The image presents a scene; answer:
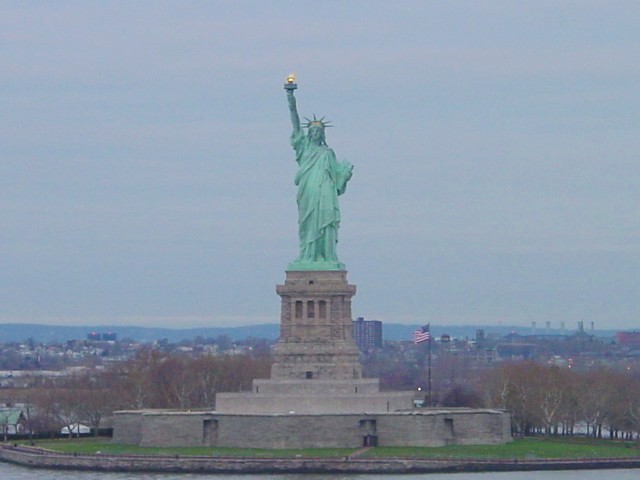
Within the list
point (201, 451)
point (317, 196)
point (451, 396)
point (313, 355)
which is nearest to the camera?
point (201, 451)

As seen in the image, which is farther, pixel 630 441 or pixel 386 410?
pixel 630 441

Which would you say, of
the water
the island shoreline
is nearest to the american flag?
the island shoreline

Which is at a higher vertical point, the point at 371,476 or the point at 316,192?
the point at 316,192

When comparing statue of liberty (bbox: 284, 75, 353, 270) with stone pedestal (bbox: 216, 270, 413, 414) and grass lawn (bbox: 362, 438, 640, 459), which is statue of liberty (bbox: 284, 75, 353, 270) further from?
grass lawn (bbox: 362, 438, 640, 459)

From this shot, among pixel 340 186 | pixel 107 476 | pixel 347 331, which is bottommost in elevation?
pixel 107 476

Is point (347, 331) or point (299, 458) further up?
point (347, 331)

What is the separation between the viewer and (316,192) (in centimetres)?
8162

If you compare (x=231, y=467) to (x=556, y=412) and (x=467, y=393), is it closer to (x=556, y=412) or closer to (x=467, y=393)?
(x=556, y=412)

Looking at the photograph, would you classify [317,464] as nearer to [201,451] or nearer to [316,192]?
[201,451]

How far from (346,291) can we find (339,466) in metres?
11.0

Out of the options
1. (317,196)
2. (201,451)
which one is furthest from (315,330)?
(201,451)

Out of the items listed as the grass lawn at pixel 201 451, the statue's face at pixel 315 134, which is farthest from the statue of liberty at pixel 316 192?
the grass lawn at pixel 201 451

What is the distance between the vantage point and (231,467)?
236 ft

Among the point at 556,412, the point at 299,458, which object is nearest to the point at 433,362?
the point at 556,412
